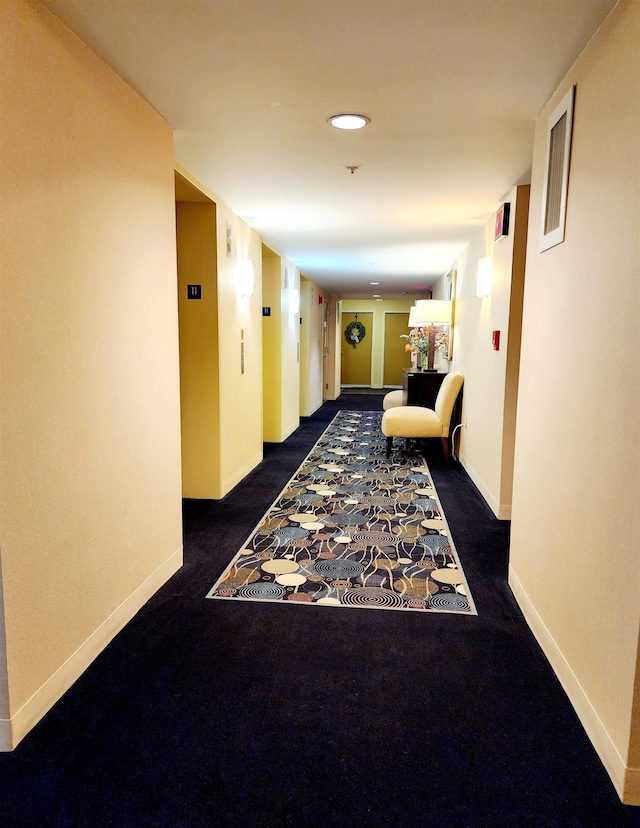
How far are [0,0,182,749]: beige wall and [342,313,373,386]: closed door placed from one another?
11890 millimetres

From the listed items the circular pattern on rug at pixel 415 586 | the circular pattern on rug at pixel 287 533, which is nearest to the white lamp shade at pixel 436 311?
the circular pattern on rug at pixel 287 533

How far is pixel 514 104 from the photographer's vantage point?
2459 mm

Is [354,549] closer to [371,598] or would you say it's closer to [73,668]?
[371,598]

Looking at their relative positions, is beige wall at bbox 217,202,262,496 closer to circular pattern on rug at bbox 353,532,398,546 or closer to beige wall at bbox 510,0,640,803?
circular pattern on rug at bbox 353,532,398,546

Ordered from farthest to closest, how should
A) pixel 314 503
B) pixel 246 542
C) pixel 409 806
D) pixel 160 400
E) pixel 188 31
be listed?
pixel 314 503 → pixel 246 542 → pixel 160 400 → pixel 188 31 → pixel 409 806

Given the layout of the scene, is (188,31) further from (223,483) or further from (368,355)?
(368,355)

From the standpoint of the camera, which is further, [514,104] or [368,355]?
[368,355]

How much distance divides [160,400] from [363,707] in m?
1.67

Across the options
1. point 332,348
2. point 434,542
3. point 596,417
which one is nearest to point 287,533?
point 434,542

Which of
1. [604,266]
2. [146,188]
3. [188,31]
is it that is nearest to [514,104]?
[604,266]

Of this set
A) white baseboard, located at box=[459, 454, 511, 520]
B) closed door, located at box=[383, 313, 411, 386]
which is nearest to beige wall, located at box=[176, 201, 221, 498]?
white baseboard, located at box=[459, 454, 511, 520]

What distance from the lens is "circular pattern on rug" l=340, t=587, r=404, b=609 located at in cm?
268

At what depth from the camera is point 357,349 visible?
14.6 m

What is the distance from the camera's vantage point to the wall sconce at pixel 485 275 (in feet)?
15.0
